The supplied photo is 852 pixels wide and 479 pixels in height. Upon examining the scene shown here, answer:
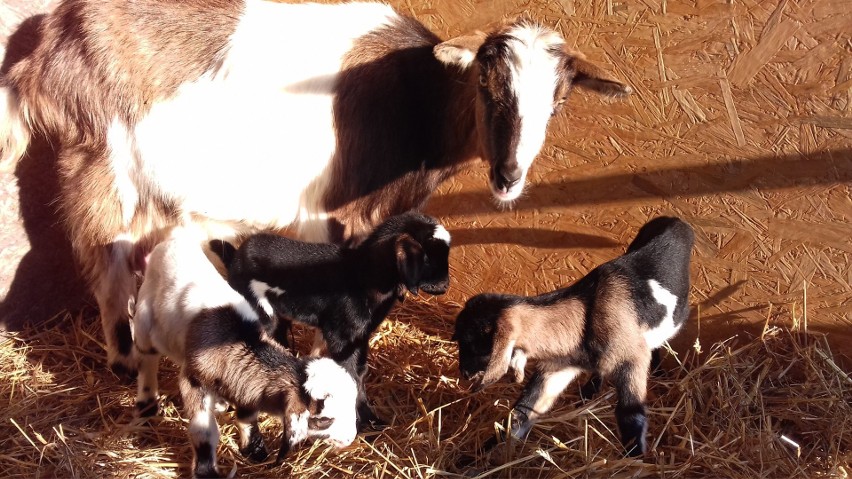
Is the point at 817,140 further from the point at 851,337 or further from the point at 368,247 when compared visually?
the point at 368,247

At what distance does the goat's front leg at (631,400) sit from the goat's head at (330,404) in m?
0.96

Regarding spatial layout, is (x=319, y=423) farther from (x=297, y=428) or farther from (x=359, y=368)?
(x=359, y=368)

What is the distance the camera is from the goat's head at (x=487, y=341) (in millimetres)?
2611

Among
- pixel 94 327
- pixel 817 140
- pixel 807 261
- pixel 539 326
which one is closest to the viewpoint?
pixel 539 326

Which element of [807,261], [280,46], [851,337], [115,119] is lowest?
[851,337]

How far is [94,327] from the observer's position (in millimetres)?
3775

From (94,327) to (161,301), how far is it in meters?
1.16

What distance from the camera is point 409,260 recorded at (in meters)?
2.89

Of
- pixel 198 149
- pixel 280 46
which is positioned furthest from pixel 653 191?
pixel 198 149

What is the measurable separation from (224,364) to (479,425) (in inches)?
42.0

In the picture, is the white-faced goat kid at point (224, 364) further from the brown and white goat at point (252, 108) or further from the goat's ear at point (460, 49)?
the goat's ear at point (460, 49)

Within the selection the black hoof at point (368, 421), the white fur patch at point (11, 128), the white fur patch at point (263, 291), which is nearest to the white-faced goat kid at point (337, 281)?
the white fur patch at point (263, 291)

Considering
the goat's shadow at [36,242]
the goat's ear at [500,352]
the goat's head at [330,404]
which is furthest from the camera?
the goat's shadow at [36,242]

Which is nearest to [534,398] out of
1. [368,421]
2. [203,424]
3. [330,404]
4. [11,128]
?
[368,421]
